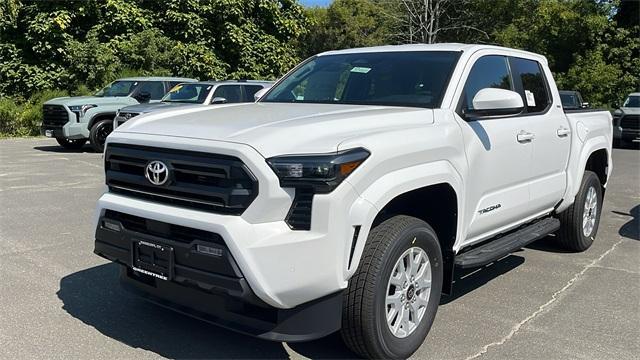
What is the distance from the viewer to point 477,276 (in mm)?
5441

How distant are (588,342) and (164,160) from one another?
3.05 metres

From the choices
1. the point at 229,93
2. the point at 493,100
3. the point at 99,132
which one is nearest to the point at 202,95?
the point at 229,93

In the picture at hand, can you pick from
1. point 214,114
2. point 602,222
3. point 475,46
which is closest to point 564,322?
point 475,46

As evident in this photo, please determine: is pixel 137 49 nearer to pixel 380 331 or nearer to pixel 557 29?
pixel 557 29

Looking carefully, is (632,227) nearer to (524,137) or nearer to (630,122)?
(524,137)

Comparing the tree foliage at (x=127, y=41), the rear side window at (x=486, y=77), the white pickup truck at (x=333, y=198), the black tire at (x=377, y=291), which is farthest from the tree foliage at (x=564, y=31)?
the black tire at (x=377, y=291)

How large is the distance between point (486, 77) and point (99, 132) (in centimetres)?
1216

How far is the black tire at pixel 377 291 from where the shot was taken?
128 inches

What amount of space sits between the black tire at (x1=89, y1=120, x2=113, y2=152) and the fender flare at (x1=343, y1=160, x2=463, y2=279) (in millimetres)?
12601

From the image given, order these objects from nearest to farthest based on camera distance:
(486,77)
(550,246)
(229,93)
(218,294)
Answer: (218,294) < (486,77) < (550,246) < (229,93)

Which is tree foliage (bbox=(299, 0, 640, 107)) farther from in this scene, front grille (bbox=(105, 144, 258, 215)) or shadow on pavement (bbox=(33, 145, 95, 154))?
front grille (bbox=(105, 144, 258, 215))

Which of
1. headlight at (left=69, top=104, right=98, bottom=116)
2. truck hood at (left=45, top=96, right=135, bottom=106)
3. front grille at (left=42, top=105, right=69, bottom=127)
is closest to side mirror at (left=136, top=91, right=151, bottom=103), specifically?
truck hood at (left=45, top=96, right=135, bottom=106)

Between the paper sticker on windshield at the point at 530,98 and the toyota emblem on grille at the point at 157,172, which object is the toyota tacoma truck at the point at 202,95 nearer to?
the paper sticker on windshield at the point at 530,98

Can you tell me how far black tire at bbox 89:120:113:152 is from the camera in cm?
1462
